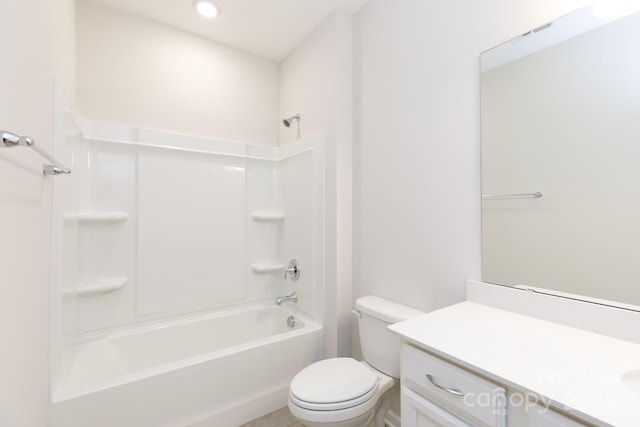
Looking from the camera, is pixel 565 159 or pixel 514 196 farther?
pixel 514 196

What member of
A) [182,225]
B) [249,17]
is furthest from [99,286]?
[249,17]

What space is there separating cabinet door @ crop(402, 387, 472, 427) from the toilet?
1.08 feet

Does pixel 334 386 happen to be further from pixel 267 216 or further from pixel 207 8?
pixel 207 8

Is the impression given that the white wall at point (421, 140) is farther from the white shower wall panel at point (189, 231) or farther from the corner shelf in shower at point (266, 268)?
the white shower wall panel at point (189, 231)

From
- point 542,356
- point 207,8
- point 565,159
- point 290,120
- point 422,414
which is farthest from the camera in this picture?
point 290,120

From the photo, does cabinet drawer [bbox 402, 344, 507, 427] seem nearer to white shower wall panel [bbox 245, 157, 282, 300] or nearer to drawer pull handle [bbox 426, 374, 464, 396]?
drawer pull handle [bbox 426, 374, 464, 396]

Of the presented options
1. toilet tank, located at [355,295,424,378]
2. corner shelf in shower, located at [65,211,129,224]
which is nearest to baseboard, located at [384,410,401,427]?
toilet tank, located at [355,295,424,378]

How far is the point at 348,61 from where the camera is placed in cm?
202

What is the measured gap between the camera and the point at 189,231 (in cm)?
218

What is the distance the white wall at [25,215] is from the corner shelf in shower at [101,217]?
0.58 m

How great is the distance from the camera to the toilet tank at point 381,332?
4.80 ft

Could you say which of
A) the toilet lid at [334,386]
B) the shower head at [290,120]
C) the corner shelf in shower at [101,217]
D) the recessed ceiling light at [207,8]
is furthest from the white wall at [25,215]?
the shower head at [290,120]

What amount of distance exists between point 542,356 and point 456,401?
10.9 inches

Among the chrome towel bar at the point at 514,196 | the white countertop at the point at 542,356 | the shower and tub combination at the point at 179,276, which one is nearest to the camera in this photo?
the white countertop at the point at 542,356
